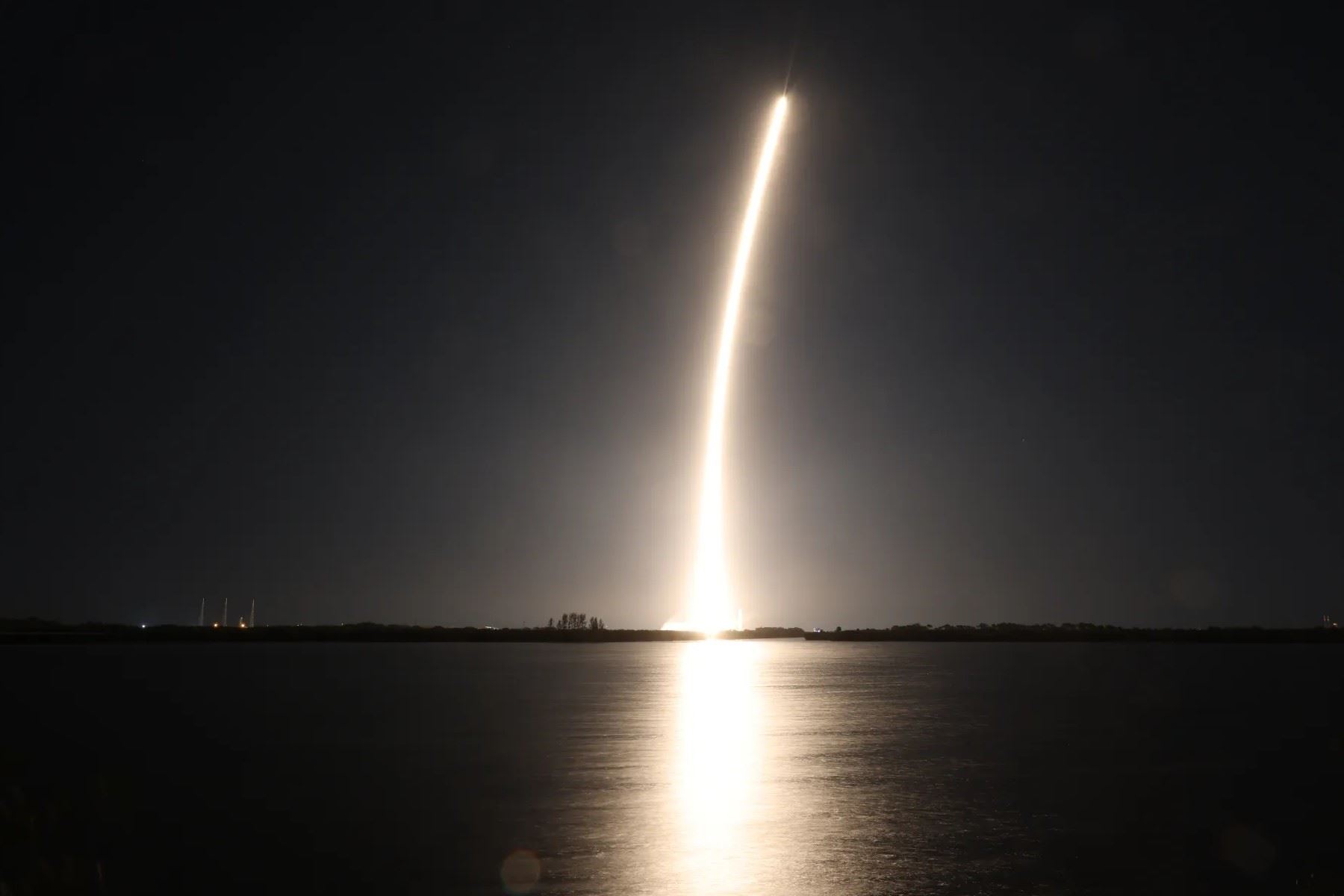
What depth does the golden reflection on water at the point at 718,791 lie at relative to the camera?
1401 cm

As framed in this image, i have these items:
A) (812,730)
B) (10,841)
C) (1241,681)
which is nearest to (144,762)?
(10,841)

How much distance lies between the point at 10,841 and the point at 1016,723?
30.1 metres

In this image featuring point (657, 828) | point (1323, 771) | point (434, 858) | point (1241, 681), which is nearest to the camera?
point (434, 858)

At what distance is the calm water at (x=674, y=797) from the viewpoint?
45.7 feet

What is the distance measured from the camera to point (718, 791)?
66.8 feet

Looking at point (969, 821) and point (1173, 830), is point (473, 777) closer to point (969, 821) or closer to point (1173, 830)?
point (969, 821)

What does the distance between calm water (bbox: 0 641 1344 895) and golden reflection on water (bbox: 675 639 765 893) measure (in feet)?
0.29

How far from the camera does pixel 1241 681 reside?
66875mm

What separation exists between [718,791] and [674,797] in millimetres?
1228

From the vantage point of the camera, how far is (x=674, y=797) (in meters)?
19.6

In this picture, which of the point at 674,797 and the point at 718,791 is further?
the point at 718,791

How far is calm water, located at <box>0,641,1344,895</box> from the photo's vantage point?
1394cm

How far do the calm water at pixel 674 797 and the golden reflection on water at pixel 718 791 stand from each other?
9 centimetres

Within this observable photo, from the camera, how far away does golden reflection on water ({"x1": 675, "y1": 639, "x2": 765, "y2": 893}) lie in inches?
551
